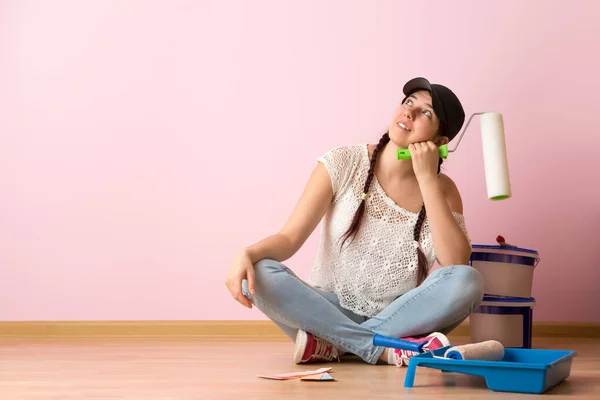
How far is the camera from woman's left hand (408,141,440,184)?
86.6 inches

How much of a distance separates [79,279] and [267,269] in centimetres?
119

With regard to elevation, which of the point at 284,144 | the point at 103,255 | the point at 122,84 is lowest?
the point at 103,255

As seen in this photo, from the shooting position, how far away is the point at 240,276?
2.01 metres

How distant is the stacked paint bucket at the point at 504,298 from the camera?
2.72m

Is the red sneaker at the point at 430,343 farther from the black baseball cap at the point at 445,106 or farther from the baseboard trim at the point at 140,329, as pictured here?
the baseboard trim at the point at 140,329

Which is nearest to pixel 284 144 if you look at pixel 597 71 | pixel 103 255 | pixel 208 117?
pixel 208 117

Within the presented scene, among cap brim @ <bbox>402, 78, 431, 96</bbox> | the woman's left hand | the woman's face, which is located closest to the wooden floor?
the woman's left hand

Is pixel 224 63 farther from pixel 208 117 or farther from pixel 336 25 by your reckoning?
pixel 336 25

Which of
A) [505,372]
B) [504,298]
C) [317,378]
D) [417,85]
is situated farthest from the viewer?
[504,298]

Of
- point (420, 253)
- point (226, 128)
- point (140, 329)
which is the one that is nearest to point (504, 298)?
point (420, 253)

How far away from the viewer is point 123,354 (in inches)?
A: 94.7

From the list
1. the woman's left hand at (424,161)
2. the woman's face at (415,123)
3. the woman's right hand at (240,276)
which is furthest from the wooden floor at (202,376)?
the woman's face at (415,123)

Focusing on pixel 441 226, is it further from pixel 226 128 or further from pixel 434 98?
pixel 226 128

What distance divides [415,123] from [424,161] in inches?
5.3
